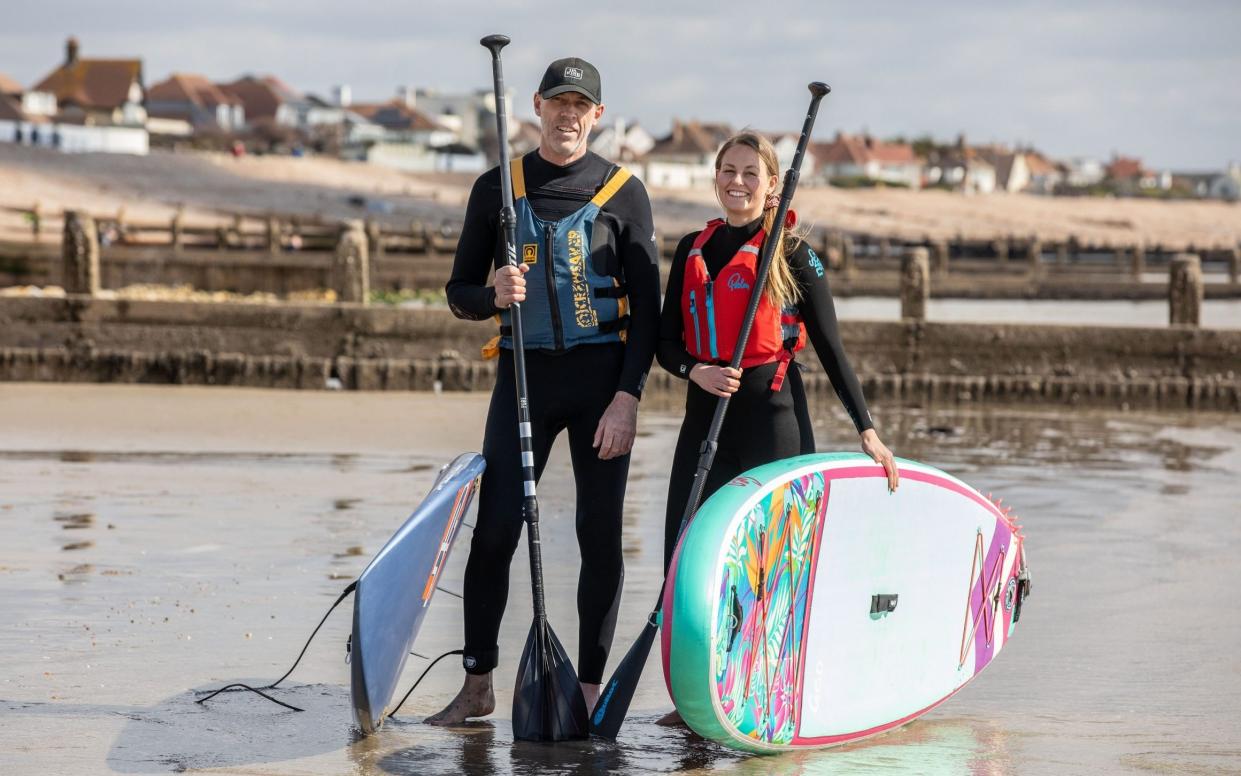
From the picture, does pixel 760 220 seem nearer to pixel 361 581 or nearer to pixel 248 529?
pixel 361 581

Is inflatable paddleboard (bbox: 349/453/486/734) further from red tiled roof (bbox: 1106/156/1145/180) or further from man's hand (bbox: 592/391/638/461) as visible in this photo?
red tiled roof (bbox: 1106/156/1145/180)

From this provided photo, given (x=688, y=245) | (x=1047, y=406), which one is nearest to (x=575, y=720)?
(x=688, y=245)

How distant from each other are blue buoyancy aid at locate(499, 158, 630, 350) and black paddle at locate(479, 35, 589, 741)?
0.16 feet

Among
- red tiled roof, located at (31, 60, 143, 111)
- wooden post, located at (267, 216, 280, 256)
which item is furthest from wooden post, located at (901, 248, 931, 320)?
red tiled roof, located at (31, 60, 143, 111)

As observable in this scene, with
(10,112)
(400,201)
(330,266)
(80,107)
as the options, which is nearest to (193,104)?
(80,107)

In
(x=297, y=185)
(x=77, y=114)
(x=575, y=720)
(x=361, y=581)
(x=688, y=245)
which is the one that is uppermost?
(x=77, y=114)

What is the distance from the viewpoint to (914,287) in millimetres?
14250

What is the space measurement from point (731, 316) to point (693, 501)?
0.49m

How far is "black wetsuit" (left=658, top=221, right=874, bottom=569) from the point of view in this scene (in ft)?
15.0

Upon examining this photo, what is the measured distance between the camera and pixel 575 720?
4.44 meters

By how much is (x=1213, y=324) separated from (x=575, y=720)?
87.8ft

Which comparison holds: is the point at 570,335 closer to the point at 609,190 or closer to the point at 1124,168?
the point at 609,190

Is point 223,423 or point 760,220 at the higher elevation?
point 760,220

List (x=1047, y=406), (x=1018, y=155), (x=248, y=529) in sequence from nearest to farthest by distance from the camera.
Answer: (x=248, y=529)
(x=1047, y=406)
(x=1018, y=155)
